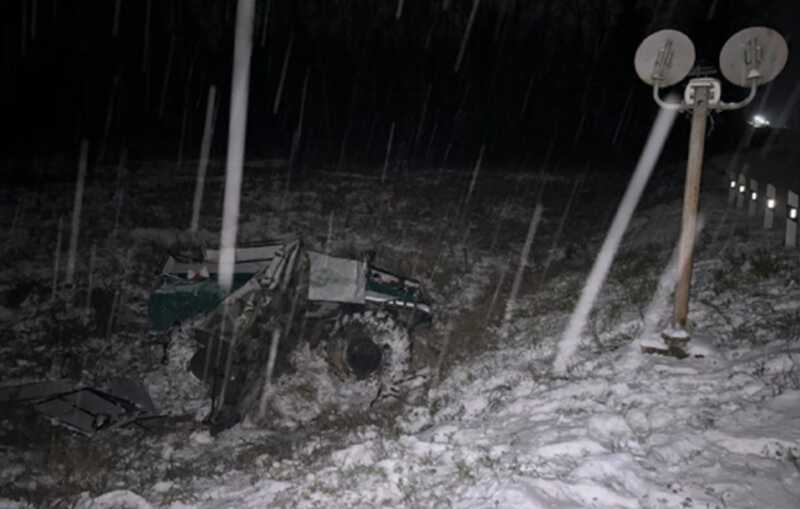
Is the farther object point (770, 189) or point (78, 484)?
point (770, 189)

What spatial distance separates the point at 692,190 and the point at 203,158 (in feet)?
68.8

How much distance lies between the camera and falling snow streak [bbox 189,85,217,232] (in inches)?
640

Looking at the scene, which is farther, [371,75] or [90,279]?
[371,75]

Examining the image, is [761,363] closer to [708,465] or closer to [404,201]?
[708,465]

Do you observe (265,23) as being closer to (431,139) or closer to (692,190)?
(431,139)

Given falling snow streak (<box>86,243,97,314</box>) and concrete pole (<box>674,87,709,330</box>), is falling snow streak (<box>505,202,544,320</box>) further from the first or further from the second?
falling snow streak (<box>86,243,97,314</box>)

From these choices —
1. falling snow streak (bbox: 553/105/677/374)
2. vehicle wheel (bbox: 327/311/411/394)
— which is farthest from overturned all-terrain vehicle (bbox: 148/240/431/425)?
falling snow streak (bbox: 553/105/677/374)

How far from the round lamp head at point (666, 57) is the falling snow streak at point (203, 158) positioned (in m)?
12.8

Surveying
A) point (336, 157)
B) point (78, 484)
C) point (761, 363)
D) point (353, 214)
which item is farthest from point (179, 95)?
point (761, 363)

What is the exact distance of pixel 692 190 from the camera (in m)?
5.29

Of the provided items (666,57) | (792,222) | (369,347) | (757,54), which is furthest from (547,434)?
(792,222)

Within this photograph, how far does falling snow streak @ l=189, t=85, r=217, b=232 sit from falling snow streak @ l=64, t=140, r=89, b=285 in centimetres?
289

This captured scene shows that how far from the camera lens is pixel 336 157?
24016mm

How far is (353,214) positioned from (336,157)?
7536mm
